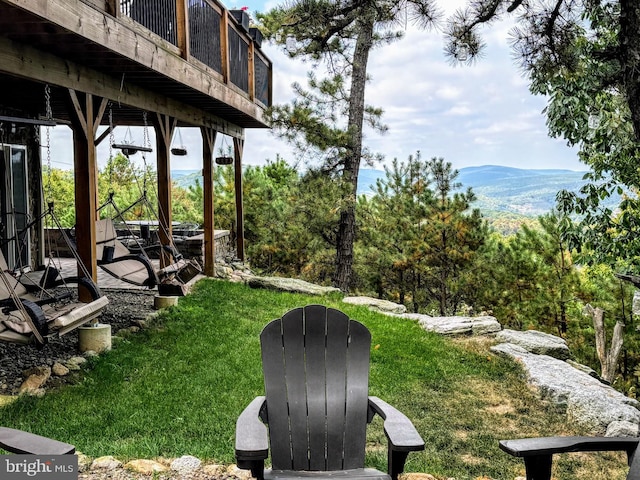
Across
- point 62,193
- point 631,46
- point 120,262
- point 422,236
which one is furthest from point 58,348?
point 62,193

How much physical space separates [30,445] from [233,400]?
2573mm

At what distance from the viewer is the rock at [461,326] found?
7.16 metres

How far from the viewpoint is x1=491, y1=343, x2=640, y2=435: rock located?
463cm

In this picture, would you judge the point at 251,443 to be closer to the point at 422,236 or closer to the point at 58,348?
the point at 58,348

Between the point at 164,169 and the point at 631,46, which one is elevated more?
the point at 631,46

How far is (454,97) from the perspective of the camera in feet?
184

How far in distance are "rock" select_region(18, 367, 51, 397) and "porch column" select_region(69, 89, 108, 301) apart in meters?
1.15

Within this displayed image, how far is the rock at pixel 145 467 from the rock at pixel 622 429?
331cm

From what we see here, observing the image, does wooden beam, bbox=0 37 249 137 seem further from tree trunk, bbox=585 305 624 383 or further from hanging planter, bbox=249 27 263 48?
tree trunk, bbox=585 305 624 383

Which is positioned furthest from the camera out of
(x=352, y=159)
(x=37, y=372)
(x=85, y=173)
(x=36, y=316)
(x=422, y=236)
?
(x=422, y=236)

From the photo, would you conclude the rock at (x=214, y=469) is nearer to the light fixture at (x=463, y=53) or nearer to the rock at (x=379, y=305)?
the light fixture at (x=463, y=53)

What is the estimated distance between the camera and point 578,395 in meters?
4.95

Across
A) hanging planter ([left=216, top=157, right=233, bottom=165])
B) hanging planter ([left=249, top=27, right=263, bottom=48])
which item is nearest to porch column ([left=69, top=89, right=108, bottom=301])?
hanging planter ([left=249, top=27, right=263, bottom=48])

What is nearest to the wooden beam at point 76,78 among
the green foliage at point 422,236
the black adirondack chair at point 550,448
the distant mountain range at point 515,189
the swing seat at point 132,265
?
the swing seat at point 132,265
